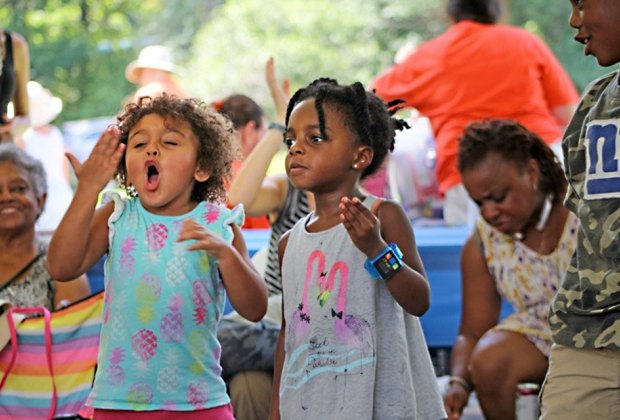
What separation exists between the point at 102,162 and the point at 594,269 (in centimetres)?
135

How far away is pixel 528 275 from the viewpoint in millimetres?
4086

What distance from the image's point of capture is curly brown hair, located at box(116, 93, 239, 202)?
11.1ft

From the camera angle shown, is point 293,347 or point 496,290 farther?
point 496,290

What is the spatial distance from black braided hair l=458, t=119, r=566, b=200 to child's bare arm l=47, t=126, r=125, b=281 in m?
1.41

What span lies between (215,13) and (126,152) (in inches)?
658

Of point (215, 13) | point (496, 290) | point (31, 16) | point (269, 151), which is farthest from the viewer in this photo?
point (215, 13)

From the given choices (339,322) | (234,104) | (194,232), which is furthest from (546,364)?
(234,104)

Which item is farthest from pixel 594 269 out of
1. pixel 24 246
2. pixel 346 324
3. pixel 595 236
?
pixel 24 246

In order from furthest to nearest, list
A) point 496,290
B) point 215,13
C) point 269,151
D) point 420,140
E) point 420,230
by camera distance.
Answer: point 215,13 < point 420,140 < point 420,230 < point 269,151 < point 496,290

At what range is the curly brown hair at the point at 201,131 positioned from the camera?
3369 millimetres

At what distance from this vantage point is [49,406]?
3834 mm

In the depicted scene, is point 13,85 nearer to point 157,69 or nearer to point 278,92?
point 278,92

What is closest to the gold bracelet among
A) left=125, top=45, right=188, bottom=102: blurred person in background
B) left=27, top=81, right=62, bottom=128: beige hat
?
left=125, top=45, right=188, bottom=102: blurred person in background

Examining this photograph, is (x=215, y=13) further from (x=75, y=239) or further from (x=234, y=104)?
(x=75, y=239)
